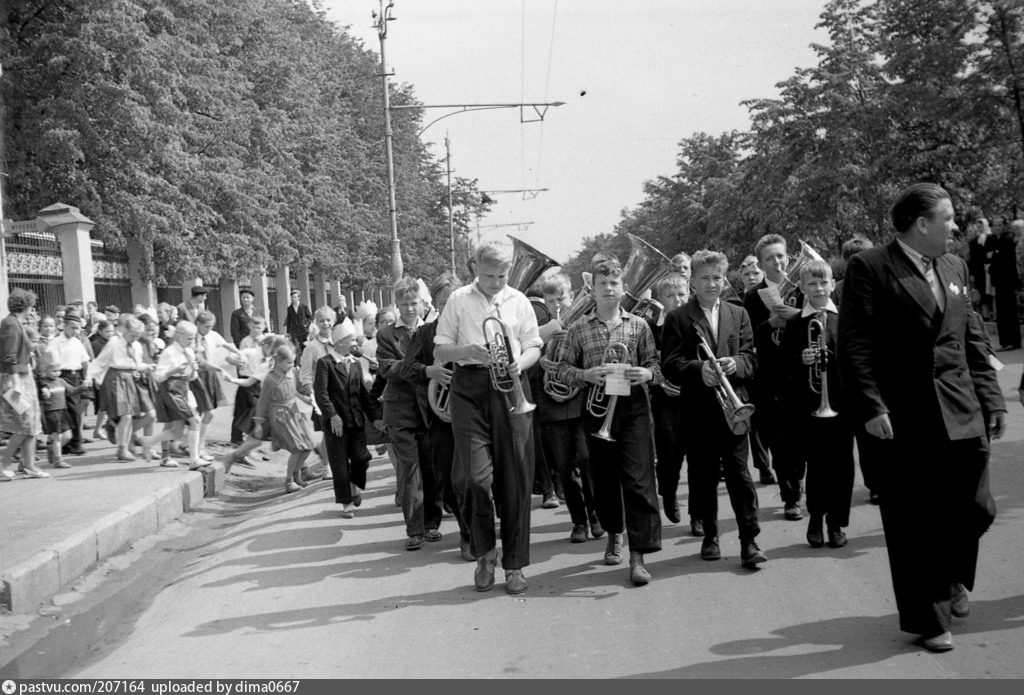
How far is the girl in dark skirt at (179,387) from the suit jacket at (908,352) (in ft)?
26.6

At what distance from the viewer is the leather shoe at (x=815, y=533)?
21.5 feet

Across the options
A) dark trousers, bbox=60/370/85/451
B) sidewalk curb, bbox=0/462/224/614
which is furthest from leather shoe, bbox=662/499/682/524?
dark trousers, bbox=60/370/85/451

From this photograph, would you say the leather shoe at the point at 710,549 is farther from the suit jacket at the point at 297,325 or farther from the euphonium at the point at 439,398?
the suit jacket at the point at 297,325

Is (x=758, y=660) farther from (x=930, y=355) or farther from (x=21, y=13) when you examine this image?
(x=21, y=13)

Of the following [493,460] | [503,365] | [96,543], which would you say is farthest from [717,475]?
[96,543]

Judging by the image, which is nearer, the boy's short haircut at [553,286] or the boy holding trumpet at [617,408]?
the boy holding trumpet at [617,408]

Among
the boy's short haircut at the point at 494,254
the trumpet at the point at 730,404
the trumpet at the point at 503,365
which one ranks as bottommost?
the trumpet at the point at 730,404

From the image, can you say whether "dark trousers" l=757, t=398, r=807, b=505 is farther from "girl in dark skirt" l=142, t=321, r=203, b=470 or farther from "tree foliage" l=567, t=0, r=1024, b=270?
"tree foliage" l=567, t=0, r=1024, b=270

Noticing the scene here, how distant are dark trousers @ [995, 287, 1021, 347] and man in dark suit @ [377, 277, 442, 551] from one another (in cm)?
1113

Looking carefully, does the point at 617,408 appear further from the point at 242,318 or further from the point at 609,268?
the point at 242,318

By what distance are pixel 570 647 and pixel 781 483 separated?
3074 millimetres

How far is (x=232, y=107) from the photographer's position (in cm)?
2798

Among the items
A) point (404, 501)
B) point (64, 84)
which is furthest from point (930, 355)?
point (64, 84)

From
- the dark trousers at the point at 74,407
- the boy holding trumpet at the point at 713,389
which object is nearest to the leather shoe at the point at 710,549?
the boy holding trumpet at the point at 713,389
